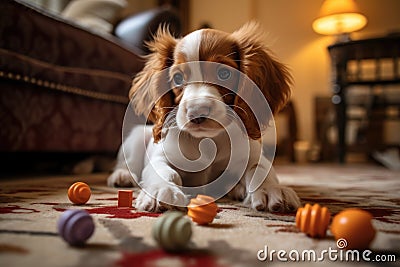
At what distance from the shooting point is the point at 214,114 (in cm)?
102

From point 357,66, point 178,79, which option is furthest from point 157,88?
point 357,66

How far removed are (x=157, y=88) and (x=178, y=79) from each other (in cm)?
13

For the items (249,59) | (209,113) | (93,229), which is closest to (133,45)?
(249,59)

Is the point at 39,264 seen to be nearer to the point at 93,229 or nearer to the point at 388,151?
the point at 93,229

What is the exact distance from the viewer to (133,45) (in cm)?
274

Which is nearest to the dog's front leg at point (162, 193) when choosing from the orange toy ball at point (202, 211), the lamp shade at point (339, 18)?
the orange toy ball at point (202, 211)

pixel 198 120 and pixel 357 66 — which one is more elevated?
pixel 357 66

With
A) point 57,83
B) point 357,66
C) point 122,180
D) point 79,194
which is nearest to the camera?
point 79,194

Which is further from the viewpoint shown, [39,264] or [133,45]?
[133,45]

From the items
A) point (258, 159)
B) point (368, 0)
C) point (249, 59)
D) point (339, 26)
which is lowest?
point (258, 159)

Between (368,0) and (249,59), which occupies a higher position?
(368,0)

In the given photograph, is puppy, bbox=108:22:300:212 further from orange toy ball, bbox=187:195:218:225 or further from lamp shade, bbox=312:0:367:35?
lamp shade, bbox=312:0:367:35

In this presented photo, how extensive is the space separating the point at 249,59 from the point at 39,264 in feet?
2.72

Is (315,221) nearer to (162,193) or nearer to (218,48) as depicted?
(162,193)
